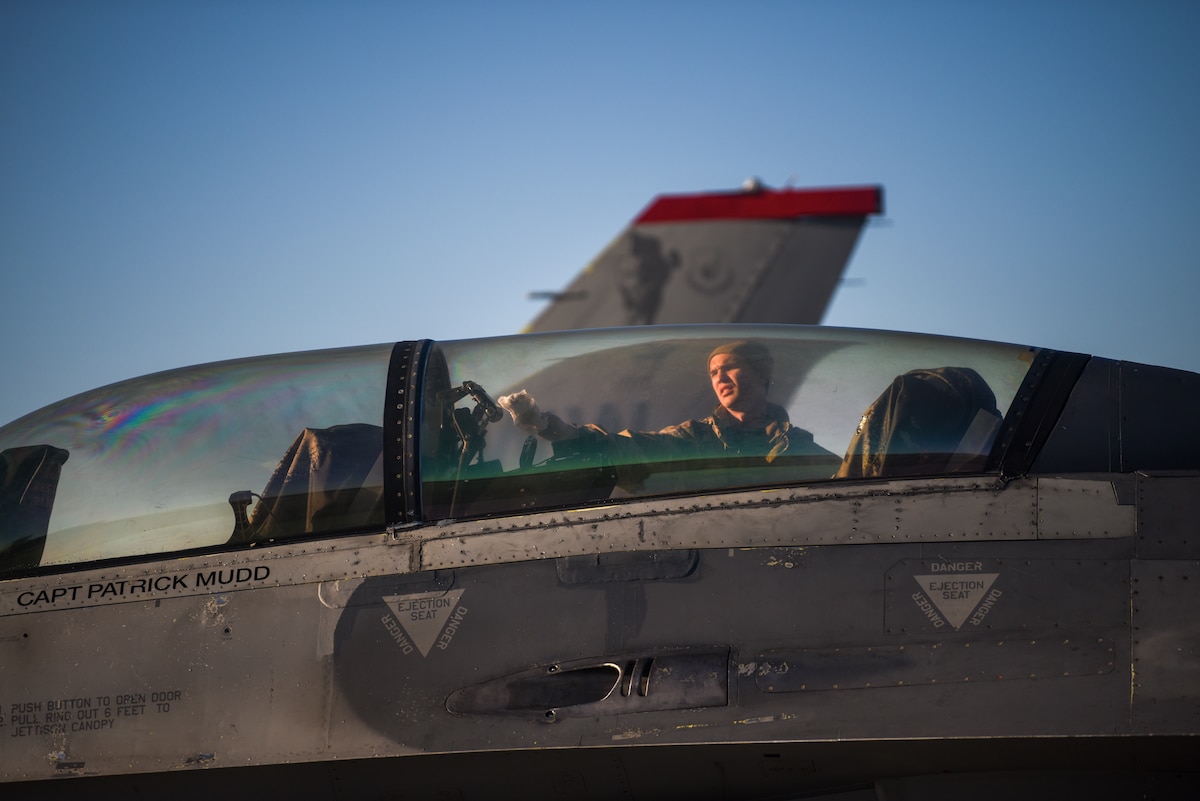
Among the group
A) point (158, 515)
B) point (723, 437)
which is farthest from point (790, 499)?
point (158, 515)

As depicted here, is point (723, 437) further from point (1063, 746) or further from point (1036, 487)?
point (1063, 746)

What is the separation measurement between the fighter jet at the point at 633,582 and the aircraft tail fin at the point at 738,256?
38.1 feet

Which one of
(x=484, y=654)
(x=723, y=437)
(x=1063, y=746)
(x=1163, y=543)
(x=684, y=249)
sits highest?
(x=684, y=249)

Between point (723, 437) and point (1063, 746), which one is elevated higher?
point (723, 437)

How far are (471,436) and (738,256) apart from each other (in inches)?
484

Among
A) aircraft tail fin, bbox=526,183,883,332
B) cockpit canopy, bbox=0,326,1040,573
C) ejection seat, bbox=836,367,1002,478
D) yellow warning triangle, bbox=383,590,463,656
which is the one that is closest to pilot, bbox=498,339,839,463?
cockpit canopy, bbox=0,326,1040,573

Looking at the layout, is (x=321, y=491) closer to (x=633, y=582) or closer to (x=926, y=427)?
(x=633, y=582)

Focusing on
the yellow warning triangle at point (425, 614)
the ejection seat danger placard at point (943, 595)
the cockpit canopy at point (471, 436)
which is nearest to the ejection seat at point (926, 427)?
the cockpit canopy at point (471, 436)

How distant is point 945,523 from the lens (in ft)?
13.1

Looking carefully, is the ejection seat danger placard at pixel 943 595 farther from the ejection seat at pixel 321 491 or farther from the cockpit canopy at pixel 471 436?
the ejection seat at pixel 321 491

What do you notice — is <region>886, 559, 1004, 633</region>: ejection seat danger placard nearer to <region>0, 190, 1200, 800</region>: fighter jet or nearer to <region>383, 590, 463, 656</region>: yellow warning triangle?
<region>0, 190, 1200, 800</region>: fighter jet

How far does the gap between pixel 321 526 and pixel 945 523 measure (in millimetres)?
2564

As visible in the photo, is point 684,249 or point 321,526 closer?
point 321,526

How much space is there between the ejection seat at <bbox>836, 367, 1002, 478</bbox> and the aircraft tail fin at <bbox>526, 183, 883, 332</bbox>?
11.5 metres
